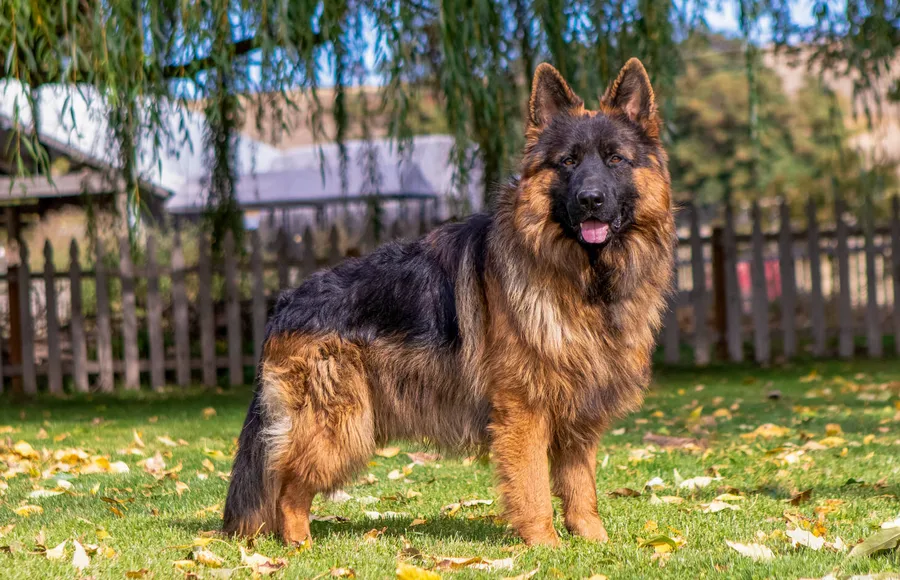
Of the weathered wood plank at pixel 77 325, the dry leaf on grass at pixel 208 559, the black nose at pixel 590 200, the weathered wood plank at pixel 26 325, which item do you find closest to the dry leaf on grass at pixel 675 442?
the black nose at pixel 590 200

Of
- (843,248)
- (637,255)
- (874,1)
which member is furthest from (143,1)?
(843,248)

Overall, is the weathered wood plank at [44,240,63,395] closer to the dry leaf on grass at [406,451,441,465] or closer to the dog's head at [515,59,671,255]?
the dry leaf on grass at [406,451,441,465]

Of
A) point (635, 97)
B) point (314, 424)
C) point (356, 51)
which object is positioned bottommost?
point (314, 424)

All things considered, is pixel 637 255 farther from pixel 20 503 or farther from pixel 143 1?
pixel 143 1

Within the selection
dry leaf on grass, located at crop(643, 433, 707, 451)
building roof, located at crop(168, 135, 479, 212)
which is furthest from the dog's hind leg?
building roof, located at crop(168, 135, 479, 212)

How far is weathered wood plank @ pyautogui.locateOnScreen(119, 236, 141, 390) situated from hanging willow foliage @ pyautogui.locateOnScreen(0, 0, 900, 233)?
8.25ft

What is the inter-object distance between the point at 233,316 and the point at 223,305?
1.55 feet

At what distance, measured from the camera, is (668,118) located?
8.06 meters

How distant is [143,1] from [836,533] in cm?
527

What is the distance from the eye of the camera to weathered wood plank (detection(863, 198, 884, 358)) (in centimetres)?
1177

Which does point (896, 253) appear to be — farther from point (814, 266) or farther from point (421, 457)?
point (421, 457)

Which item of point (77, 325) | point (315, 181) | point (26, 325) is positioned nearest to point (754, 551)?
point (77, 325)

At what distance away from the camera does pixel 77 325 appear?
11.7 metres

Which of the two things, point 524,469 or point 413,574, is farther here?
point 524,469
